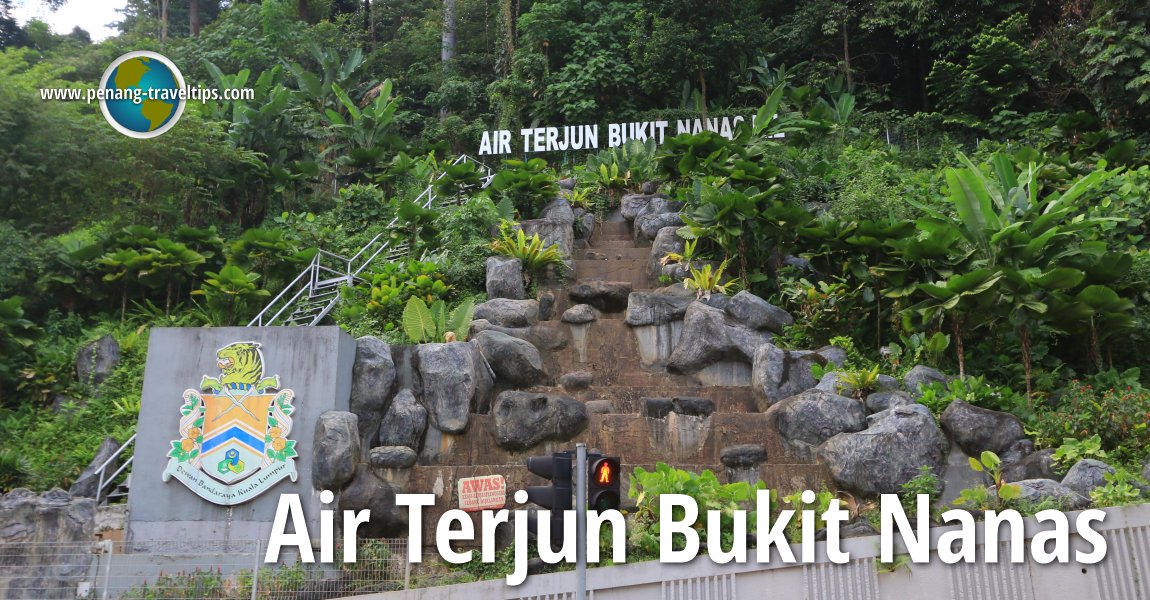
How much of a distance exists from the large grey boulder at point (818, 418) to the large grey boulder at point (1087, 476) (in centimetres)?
234

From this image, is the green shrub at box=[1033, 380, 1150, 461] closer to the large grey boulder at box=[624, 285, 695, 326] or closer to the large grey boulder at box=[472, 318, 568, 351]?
the large grey boulder at box=[624, 285, 695, 326]

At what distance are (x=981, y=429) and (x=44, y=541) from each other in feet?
35.9

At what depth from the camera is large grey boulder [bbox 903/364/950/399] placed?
38.9 ft

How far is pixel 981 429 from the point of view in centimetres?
1077

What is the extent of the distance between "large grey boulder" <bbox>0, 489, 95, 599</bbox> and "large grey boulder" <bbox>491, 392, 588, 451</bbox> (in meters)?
4.68

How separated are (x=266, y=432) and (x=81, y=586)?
2601 mm

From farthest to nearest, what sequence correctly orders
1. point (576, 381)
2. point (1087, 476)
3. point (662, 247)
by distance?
point (662, 247), point (576, 381), point (1087, 476)

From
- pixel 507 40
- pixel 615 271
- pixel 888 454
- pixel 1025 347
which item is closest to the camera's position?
pixel 888 454

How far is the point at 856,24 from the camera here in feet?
86.6

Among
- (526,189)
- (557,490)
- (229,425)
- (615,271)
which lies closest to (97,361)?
(229,425)

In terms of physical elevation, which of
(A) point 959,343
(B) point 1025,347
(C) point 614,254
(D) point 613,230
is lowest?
(B) point 1025,347

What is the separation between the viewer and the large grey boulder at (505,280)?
49.1 ft

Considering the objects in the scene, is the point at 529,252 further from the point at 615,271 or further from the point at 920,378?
the point at 920,378

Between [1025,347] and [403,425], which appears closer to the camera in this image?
[403,425]
